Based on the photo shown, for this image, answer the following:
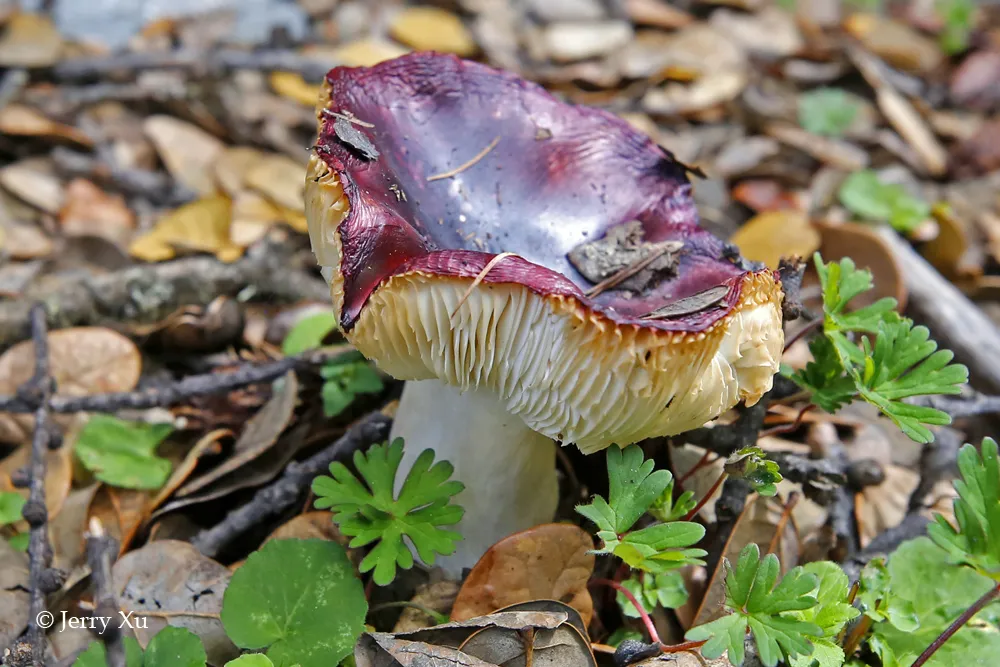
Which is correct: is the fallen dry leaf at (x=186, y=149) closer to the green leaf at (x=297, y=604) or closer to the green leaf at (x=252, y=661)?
the green leaf at (x=297, y=604)

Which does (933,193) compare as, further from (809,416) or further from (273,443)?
(273,443)

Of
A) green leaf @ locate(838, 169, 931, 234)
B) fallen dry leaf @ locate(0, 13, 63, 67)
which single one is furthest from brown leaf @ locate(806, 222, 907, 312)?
fallen dry leaf @ locate(0, 13, 63, 67)

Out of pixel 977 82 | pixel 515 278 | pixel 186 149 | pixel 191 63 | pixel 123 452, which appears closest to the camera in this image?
pixel 515 278

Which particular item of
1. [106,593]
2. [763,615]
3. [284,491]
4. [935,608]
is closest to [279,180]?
[284,491]

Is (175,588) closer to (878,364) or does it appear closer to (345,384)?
(345,384)

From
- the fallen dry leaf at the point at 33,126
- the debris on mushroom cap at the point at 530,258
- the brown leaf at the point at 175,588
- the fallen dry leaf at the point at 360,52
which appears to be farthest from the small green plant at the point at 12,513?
the fallen dry leaf at the point at 360,52

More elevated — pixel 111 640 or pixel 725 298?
pixel 725 298

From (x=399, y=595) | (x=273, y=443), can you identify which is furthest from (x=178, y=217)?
(x=399, y=595)
